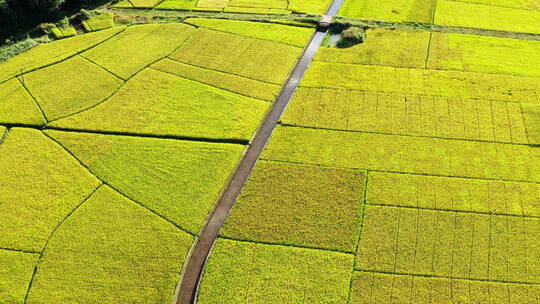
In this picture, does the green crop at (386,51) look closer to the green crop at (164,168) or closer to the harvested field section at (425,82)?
the harvested field section at (425,82)

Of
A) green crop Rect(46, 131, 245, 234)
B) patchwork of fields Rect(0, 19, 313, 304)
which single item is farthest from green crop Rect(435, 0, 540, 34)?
green crop Rect(46, 131, 245, 234)

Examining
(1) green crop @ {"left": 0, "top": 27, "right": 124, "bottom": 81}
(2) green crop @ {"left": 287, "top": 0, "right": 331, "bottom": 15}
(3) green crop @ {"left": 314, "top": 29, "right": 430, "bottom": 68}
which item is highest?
(1) green crop @ {"left": 0, "top": 27, "right": 124, "bottom": 81}

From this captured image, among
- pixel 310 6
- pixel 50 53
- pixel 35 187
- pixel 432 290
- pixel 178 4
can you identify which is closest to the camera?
pixel 432 290

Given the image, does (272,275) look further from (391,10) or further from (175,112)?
(391,10)

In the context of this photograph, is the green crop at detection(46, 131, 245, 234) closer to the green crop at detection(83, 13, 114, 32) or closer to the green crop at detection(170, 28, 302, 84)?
the green crop at detection(170, 28, 302, 84)

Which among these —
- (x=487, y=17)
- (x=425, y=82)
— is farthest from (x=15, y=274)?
(x=487, y=17)

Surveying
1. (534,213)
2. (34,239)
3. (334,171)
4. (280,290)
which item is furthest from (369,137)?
(34,239)
